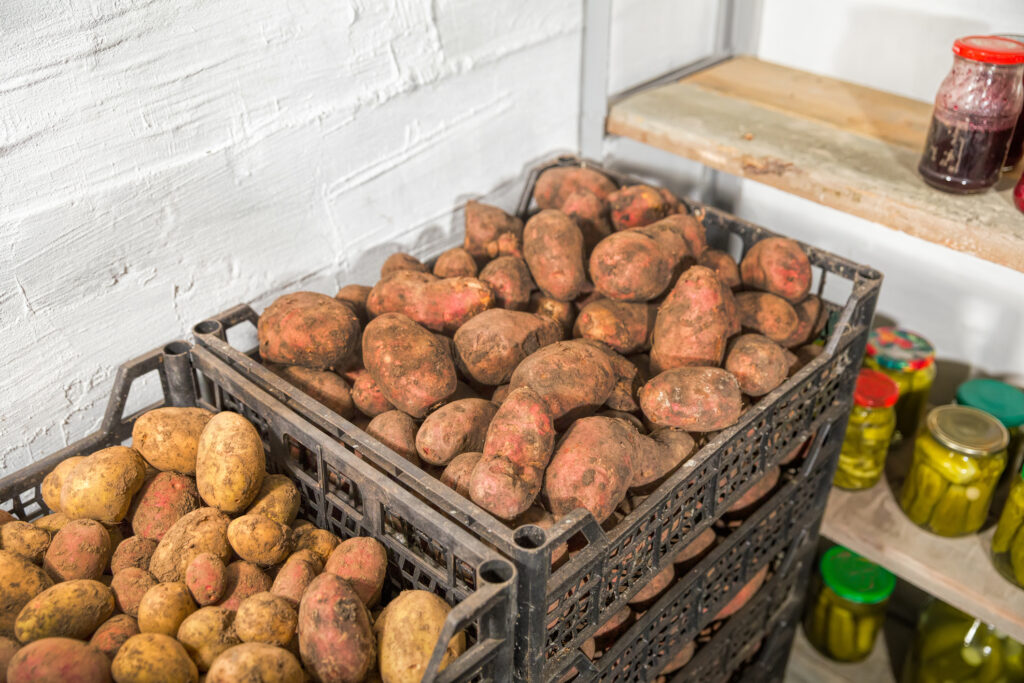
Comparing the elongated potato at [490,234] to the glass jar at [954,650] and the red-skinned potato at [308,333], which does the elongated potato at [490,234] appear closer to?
the red-skinned potato at [308,333]

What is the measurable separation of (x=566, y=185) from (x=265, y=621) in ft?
2.58

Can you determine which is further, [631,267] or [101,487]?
[631,267]

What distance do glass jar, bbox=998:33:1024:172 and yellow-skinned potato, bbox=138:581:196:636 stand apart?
1.14 meters

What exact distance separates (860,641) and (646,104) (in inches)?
41.9

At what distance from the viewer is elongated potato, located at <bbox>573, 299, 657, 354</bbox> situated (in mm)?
1034

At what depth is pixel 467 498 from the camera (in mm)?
816

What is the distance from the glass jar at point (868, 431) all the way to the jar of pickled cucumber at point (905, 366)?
0.04 m

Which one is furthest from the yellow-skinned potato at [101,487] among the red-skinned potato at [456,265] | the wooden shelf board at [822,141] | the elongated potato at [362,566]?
the wooden shelf board at [822,141]

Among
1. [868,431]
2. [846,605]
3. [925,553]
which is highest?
[868,431]

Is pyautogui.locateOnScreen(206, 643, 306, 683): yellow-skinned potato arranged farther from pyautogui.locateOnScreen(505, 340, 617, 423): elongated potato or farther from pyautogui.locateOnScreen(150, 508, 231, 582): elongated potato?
pyautogui.locateOnScreen(505, 340, 617, 423): elongated potato

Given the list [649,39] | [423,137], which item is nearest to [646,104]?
[649,39]

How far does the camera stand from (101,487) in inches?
33.5

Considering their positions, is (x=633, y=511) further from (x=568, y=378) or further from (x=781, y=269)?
(x=781, y=269)

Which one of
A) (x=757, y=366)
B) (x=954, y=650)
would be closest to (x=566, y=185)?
(x=757, y=366)
